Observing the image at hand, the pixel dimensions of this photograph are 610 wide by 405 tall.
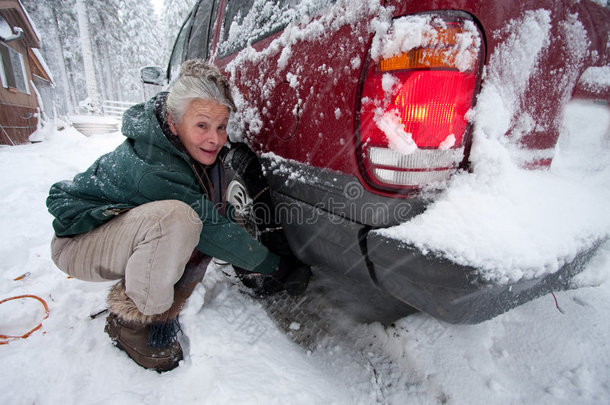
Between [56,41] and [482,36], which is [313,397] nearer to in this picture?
[482,36]

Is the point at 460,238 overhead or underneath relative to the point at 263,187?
overhead

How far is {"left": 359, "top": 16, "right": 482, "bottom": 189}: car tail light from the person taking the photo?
840 mm

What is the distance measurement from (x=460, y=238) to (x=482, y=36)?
24.8 inches

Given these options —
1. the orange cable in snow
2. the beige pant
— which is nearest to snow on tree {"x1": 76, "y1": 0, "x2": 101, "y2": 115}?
the orange cable in snow

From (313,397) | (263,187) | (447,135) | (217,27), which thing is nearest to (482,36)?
(447,135)

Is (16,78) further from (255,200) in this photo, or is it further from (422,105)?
(422,105)

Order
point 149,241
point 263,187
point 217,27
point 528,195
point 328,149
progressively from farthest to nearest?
point 217,27 < point 263,187 < point 149,241 < point 328,149 < point 528,195

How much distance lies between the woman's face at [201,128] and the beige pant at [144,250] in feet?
1.19

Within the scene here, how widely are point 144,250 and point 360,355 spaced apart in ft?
4.09

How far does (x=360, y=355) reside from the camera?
151 cm

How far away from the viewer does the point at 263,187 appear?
5.75 feet

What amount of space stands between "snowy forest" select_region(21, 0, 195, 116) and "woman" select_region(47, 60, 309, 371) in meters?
22.1

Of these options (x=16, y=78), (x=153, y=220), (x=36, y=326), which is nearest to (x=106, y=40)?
(x=16, y=78)

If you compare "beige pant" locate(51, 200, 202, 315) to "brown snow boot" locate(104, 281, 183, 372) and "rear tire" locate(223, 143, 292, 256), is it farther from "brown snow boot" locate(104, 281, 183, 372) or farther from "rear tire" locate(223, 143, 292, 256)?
"rear tire" locate(223, 143, 292, 256)
